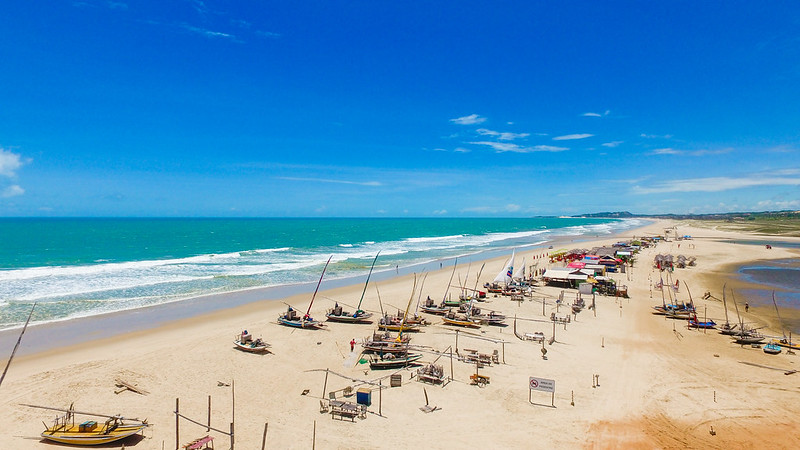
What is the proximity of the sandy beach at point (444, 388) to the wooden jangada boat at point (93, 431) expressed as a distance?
509mm

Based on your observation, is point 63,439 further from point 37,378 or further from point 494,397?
point 494,397

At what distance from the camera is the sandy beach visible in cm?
1459

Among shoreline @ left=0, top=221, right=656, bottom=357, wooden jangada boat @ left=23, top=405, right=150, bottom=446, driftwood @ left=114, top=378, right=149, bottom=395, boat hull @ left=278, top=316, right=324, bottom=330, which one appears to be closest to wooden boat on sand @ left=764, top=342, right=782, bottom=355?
boat hull @ left=278, top=316, right=324, bottom=330

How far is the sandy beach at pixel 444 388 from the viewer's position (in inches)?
574

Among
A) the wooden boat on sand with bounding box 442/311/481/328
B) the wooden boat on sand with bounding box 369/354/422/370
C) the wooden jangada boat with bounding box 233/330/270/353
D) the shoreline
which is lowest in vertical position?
the wooden boat on sand with bounding box 369/354/422/370

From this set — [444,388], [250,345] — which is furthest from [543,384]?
[250,345]

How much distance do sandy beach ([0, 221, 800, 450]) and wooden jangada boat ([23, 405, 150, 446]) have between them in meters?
0.51

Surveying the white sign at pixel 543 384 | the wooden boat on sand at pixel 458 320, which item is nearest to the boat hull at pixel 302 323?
the wooden boat on sand at pixel 458 320

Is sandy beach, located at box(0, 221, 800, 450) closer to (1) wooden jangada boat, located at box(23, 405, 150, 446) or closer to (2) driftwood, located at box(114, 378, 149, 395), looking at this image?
(2) driftwood, located at box(114, 378, 149, 395)

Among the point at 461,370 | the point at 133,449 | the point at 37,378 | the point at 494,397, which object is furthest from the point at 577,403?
the point at 37,378

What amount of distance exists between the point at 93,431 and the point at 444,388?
520 inches

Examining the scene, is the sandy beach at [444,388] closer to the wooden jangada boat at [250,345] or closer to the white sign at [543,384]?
the wooden jangada boat at [250,345]

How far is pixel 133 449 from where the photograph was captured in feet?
44.3

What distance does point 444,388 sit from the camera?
1823cm
